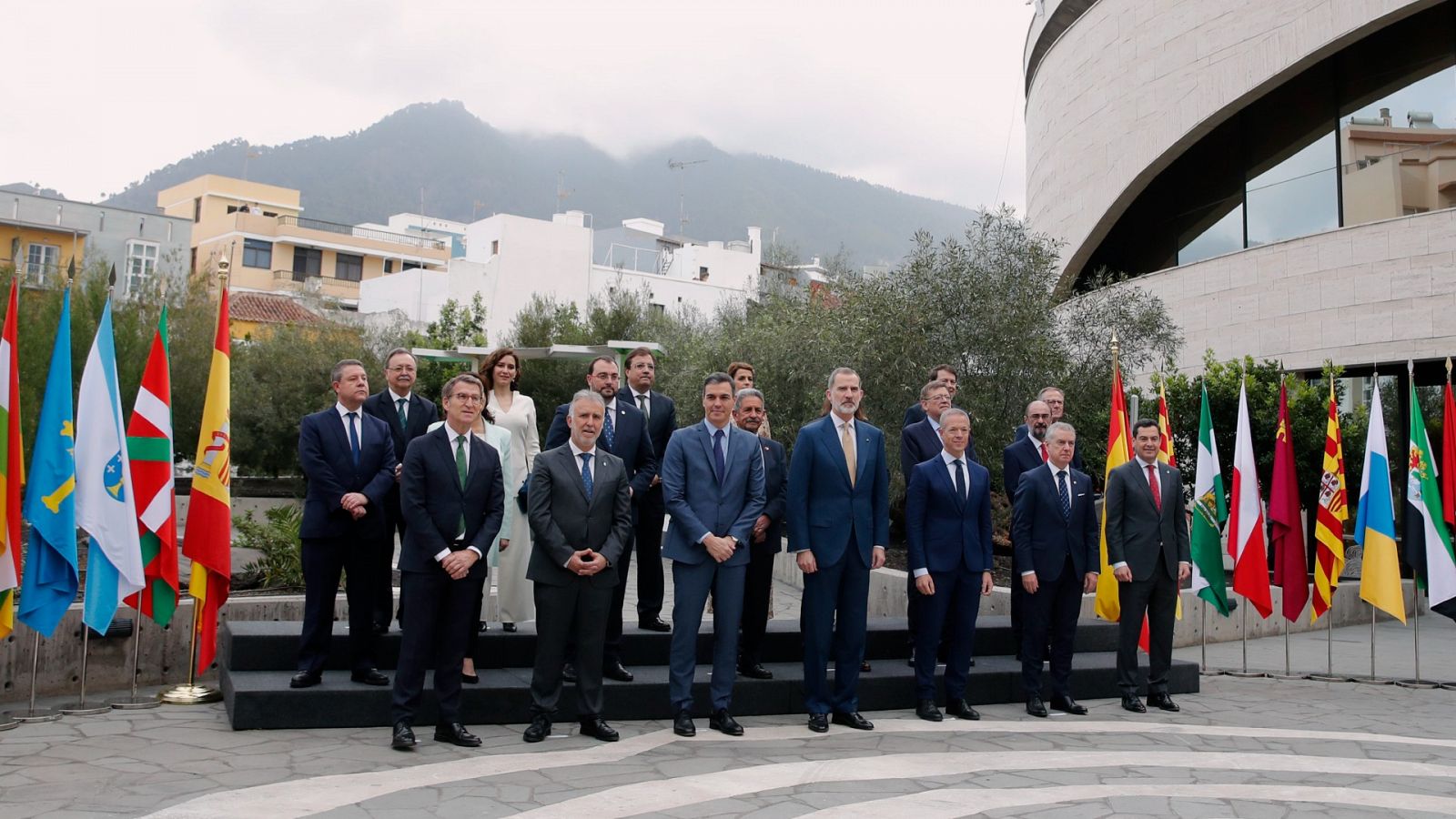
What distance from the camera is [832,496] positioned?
6.89m

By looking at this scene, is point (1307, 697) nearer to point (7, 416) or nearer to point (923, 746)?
point (923, 746)

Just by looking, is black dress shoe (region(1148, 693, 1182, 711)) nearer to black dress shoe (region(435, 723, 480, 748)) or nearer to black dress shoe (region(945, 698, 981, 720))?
black dress shoe (region(945, 698, 981, 720))

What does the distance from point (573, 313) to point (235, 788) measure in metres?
27.4

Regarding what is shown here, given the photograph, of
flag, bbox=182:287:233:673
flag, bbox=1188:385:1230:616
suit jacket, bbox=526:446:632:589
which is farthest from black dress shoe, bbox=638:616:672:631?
flag, bbox=1188:385:1230:616

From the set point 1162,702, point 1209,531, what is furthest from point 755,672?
point 1209,531

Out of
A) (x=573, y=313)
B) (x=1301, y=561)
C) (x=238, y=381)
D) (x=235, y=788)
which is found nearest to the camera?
(x=235, y=788)

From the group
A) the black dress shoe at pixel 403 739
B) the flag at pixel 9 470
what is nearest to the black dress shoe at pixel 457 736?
the black dress shoe at pixel 403 739

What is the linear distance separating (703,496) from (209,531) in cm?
330

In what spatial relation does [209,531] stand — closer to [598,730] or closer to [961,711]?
[598,730]

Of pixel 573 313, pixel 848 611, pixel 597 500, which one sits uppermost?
pixel 573 313

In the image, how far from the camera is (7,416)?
6.64 metres

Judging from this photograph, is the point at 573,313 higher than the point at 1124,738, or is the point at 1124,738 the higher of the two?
the point at 573,313

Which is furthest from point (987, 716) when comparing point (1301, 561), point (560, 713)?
point (1301, 561)

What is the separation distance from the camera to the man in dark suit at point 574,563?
6.21 metres
